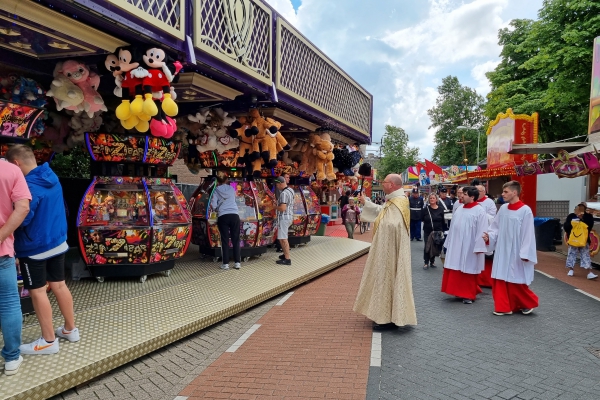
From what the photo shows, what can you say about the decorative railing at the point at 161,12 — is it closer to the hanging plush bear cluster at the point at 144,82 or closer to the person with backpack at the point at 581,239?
the hanging plush bear cluster at the point at 144,82

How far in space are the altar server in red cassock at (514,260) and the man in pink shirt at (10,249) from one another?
5.70m

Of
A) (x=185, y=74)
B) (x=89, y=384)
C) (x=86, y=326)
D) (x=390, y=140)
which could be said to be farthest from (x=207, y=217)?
(x=390, y=140)

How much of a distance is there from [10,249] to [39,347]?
91 cm

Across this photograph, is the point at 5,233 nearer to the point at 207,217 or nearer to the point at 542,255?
the point at 207,217

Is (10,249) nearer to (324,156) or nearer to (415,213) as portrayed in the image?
(324,156)

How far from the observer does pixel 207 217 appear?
8609mm

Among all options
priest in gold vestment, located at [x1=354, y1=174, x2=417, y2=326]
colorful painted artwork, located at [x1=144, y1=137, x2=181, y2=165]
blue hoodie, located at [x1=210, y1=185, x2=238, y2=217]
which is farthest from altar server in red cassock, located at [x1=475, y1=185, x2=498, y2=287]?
colorful painted artwork, located at [x1=144, y1=137, x2=181, y2=165]

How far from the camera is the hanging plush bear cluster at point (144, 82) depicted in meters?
4.92

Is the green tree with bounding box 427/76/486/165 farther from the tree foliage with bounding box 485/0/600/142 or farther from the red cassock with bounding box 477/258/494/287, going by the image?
the red cassock with bounding box 477/258/494/287

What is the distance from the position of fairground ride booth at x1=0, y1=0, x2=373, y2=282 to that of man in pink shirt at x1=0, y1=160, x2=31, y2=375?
4.75 ft

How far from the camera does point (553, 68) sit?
1691 cm

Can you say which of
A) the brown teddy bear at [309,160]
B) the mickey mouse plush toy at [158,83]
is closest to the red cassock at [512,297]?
the mickey mouse plush toy at [158,83]

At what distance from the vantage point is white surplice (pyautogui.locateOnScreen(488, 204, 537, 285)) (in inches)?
238

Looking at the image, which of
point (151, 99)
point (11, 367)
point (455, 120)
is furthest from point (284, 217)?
point (455, 120)
